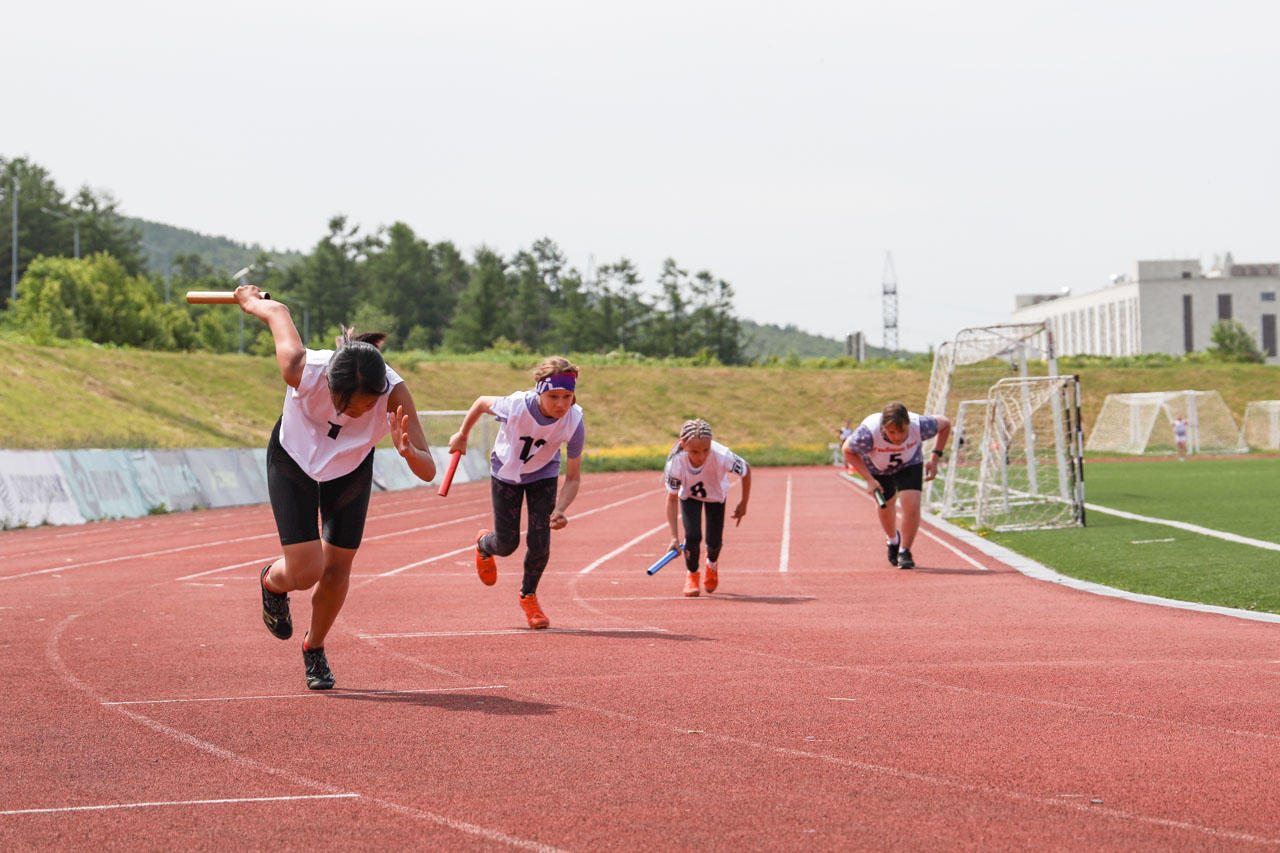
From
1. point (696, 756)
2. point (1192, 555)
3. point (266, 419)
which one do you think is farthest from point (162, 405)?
point (696, 756)

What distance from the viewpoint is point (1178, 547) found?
14.3 meters

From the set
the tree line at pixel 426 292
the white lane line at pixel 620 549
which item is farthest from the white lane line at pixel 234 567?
the tree line at pixel 426 292

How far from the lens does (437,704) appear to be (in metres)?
6.36

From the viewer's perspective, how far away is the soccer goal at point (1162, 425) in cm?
5997

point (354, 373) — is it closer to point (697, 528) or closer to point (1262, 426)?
point (697, 528)

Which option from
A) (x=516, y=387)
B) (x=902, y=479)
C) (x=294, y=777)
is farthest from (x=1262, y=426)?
(x=294, y=777)

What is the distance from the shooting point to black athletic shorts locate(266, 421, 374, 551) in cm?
641

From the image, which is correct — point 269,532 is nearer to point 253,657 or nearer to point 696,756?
point 253,657

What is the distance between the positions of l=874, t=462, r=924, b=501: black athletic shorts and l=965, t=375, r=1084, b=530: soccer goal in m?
5.00

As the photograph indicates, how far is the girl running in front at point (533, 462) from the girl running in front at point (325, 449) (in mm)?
2042

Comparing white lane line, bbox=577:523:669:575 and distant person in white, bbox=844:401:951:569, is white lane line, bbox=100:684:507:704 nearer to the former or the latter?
white lane line, bbox=577:523:669:575

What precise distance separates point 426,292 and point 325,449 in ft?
401

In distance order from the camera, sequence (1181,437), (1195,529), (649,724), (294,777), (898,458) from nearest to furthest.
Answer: (294,777), (649,724), (898,458), (1195,529), (1181,437)

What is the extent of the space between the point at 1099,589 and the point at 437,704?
673 cm
